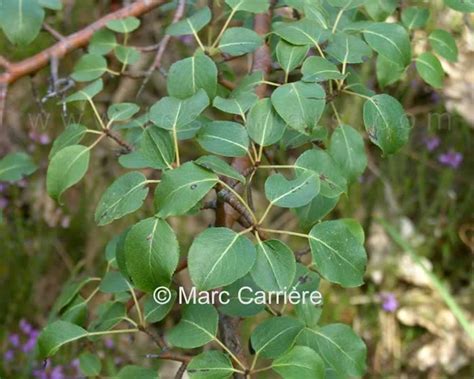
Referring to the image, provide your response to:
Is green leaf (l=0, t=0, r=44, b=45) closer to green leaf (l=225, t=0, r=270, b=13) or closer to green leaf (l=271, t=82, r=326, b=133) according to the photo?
green leaf (l=225, t=0, r=270, b=13)

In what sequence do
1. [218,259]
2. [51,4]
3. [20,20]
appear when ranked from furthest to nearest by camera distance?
[51,4], [20,20], [218,259]

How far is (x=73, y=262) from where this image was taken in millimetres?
1964

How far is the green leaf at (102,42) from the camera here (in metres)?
1.09

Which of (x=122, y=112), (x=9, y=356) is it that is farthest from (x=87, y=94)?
(x=9, y=356)

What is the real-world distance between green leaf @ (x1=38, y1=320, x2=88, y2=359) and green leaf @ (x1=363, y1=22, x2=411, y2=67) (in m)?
0.44

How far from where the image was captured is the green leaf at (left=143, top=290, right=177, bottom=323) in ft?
2.62

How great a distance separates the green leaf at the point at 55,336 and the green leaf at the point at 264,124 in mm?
275

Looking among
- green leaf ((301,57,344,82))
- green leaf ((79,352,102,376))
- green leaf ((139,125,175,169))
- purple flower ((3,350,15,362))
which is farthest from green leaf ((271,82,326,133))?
purple flower ((3,350,15,362))

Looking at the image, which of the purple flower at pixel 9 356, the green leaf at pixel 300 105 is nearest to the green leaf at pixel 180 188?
the green leaf at pixel 300 105

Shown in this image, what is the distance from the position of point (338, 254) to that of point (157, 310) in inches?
8.2

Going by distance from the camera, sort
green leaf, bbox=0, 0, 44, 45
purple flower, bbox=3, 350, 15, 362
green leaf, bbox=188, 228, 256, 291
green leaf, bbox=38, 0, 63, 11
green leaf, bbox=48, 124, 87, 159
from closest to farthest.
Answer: green leaf, bbox=188, 228, 256, 291 < green leaf, bbox=48, 124, 87, 159 < green leaf, bbox=0, 0, 44, 45 < green leaf, bbox=38, 0, 63, 11 < purple flower, bbox=3, 350, 15, 362

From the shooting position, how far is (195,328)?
0.78m

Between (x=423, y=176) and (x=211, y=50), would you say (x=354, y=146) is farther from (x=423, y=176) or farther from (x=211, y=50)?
(x=423, y=176)

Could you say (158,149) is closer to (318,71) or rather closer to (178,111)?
(178,111)
